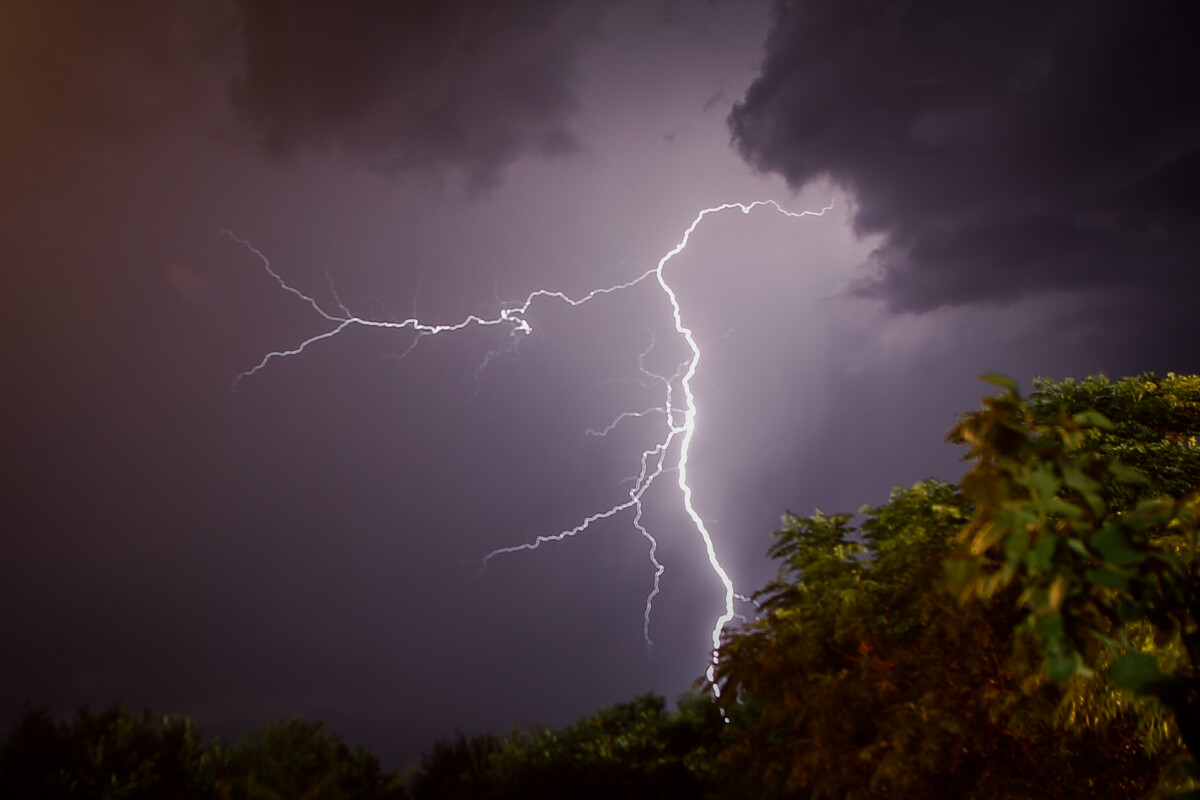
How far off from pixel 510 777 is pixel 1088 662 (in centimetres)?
1388

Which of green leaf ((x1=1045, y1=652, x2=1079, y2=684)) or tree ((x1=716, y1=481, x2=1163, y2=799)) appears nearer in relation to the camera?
green leaf ((x1=1045, y1=652, x2=1079, y2=684))

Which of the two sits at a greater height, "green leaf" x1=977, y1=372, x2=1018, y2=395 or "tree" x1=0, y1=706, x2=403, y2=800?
"tree" x1=0, y1=706, x2=403, y2=800

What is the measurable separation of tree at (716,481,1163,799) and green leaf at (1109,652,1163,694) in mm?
6987

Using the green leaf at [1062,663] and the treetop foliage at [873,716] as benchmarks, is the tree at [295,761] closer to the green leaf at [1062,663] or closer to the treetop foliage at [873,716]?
the treetop foliage at [873,716]

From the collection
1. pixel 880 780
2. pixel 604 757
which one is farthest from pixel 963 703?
pixel 604 757

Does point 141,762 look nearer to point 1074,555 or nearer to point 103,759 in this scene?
point 103,759

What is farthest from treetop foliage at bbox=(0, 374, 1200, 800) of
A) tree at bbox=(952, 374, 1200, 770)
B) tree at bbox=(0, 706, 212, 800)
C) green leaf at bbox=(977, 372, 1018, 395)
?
green leaf at bbox=(977, 372, 1018, 395)

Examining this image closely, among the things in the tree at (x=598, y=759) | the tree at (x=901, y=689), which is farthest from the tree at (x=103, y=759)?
the tree at (x=901, y=689)

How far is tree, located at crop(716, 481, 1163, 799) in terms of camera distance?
24.4 ft

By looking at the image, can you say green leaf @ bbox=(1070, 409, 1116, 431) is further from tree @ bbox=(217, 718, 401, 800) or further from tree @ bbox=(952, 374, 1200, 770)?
tree @ bbox=(217, 718, 401, 800)

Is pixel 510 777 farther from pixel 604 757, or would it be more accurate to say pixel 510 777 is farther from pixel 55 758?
pixel 55 758

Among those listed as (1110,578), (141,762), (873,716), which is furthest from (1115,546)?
(141,762)

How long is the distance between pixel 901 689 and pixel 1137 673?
8914 mm

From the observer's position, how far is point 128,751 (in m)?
10.3
